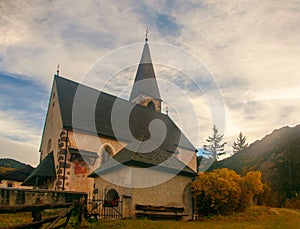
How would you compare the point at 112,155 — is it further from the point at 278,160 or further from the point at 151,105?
the point at 278,160

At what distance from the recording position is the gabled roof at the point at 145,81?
1679 inches

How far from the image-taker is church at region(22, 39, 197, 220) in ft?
58.3

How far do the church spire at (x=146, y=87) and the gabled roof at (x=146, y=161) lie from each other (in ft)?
69.7

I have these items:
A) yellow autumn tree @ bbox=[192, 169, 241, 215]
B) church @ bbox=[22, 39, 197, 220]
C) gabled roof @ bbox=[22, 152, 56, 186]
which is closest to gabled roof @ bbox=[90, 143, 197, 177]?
church @ bbox=[22, 39, 197, 220]

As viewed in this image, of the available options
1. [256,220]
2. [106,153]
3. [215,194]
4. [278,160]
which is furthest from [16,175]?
[278,160]

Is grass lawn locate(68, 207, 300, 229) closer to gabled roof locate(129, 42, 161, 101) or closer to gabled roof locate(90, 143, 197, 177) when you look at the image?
gabled roof locate(90, 143, 197, 177)

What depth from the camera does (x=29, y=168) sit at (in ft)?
109

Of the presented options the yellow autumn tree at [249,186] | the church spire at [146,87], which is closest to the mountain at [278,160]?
the yellow autumn tree at [249,186]

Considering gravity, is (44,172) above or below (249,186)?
above

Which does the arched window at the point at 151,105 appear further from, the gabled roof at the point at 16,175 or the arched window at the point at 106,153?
the gabled roof at the point at 16,175

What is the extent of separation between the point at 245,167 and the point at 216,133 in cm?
3662

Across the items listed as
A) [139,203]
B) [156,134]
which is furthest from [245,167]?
[139,203]

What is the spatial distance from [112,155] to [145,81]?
67.4 ft

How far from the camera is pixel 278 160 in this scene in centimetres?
3406
